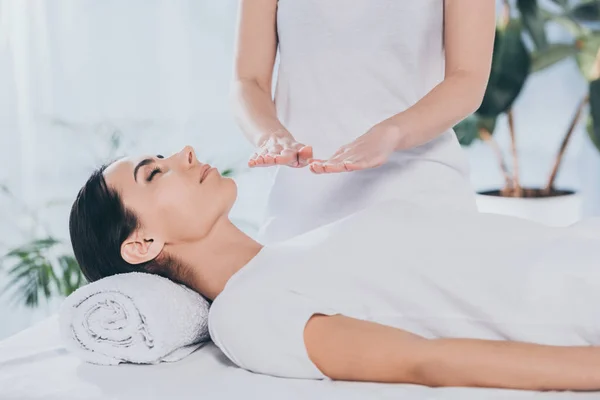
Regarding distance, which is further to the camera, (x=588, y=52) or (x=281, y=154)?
(x=588, y=52)

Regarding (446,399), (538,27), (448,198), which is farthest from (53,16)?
(446,399)

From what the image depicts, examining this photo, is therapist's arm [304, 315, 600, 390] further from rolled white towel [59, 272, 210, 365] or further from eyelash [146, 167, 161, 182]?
eyelash [146, 167, 161, 182]

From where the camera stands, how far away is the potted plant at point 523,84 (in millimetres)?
3125

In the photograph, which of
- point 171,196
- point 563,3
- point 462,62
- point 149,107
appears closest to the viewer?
point 171,196

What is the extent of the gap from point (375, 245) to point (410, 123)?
0.26 m

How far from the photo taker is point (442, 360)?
1.24 metres

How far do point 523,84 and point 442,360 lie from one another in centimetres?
211

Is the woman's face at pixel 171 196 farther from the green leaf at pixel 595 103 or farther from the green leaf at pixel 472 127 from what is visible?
the green leaf at pixel 595 103

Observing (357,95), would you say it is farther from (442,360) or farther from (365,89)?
(442,360)

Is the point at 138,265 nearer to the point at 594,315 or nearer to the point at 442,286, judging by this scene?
the point at 442,286

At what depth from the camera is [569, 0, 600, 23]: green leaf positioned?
10.5ft

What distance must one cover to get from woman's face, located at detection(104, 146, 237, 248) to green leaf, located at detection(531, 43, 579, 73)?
2006 mm

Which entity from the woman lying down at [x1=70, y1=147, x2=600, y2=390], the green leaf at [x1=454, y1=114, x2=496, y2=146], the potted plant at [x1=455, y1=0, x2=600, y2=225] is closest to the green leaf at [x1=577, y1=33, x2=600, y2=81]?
the potted plant at [x1=455, y1=0, x2=600, y2=225]

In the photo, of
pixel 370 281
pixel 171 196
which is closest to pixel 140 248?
pixel 171 196
